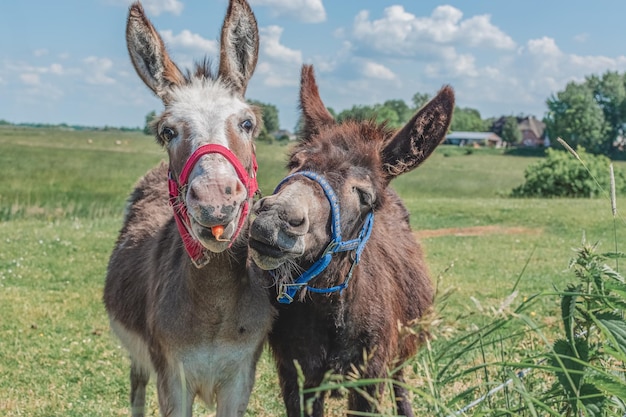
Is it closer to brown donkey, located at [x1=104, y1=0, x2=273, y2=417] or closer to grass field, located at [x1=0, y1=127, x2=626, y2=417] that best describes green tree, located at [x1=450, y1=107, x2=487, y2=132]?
grass field, located at [x1=0, y1=127, x2=626, y2=417]

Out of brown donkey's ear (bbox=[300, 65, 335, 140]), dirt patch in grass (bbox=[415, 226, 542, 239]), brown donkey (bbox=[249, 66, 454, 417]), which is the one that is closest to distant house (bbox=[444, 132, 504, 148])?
dirt patch in grass (bbox=[415, 226, 542, 239])

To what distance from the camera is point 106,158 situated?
50781mm

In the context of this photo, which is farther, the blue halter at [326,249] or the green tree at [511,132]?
the green tree at [511,132]

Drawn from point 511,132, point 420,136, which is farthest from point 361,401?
point 511,132

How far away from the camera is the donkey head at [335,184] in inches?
109

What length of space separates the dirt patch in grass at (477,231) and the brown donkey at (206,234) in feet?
42.4

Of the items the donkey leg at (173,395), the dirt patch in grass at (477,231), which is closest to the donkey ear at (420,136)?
the donkey leg at (173,395)

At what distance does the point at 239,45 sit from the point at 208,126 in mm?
847

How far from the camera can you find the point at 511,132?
106562mm

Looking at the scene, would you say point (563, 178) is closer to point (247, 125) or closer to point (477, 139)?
point (247, 125)

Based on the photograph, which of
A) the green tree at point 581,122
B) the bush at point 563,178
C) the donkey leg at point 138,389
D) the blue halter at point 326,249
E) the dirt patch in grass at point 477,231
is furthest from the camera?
the green tree at point 581,122

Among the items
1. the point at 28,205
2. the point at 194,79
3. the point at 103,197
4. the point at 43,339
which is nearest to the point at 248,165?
the point at 194,79

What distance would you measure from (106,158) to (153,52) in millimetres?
49620

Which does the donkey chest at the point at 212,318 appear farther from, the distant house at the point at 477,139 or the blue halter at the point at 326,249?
the distant house at the point at 477,139
